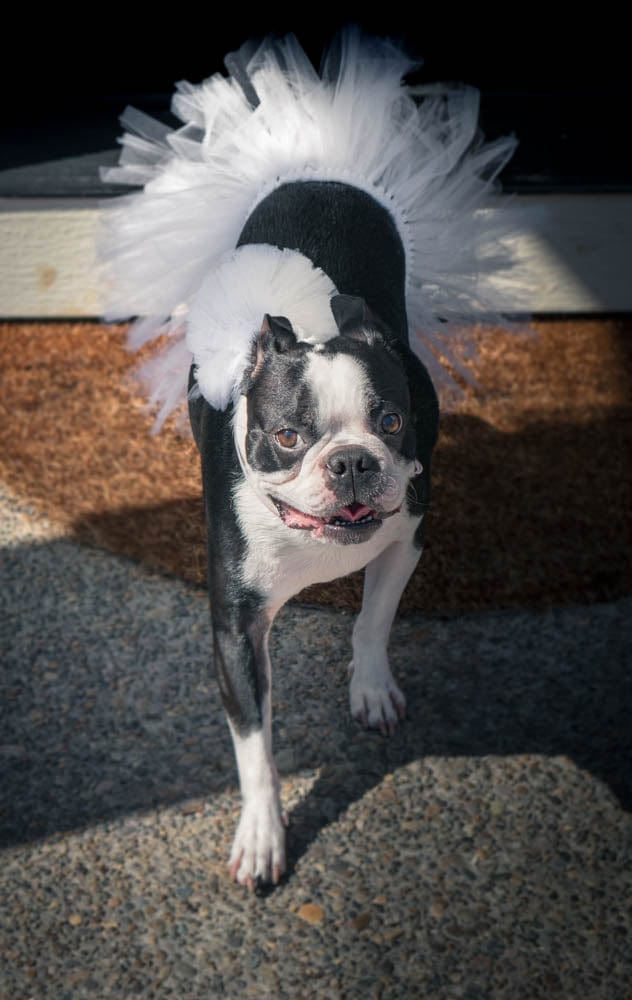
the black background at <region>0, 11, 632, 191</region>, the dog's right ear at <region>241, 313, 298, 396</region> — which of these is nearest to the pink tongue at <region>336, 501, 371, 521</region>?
the dog's right ear at <region>241, 313, 298, 396</region>

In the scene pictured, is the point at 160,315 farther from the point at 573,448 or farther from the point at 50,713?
the point at 573,448

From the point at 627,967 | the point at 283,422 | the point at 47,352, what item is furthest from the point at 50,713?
the point at 47,352

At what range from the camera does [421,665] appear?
314 cm

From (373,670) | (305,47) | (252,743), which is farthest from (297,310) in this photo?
(305,47)

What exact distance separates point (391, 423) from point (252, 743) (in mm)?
824

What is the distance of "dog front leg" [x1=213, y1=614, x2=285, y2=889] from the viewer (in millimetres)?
2387

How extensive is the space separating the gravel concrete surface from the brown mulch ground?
0.16m

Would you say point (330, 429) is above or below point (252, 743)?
above

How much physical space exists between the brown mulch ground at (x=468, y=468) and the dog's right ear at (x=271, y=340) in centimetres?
135

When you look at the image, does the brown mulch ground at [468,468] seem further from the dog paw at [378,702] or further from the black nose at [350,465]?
the black nose at [350,465]

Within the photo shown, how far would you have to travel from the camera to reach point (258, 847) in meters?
2.53

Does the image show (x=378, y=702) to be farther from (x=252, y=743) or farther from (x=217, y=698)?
(x=252, y=743)

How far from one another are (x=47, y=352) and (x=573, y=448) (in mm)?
2187

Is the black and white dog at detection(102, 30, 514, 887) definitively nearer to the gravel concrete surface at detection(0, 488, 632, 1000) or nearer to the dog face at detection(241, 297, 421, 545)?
the dog face at detection(241, 297, 421, 545)
